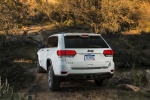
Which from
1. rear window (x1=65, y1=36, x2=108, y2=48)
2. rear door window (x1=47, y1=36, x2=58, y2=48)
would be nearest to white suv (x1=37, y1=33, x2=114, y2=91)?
rear window (x1=65, y1=36, x2=108, y2=48)

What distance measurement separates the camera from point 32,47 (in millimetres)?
23062

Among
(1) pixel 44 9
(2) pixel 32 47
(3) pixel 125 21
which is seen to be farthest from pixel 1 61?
(1) pixel 44 9

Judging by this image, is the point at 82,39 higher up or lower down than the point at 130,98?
higher up

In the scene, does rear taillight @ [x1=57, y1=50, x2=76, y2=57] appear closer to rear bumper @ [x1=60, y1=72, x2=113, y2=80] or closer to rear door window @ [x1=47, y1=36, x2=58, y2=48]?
rear bumper @ [x1=60, y1=72, x2=113, y2=80]

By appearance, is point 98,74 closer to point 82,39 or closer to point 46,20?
point 82,39

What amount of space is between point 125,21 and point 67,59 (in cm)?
1775

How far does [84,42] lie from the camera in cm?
959

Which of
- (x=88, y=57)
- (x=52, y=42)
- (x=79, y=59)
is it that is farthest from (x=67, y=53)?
(x=52, y=42)

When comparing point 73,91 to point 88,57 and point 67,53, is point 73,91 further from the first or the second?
point 67,53

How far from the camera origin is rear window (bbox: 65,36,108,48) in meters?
9.42

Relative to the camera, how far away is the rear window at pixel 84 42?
9.42 meters

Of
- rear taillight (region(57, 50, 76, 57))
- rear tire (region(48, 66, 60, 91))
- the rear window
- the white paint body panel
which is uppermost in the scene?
the rear window

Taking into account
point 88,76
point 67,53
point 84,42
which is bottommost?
point 88,76

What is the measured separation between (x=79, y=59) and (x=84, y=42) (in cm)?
67
